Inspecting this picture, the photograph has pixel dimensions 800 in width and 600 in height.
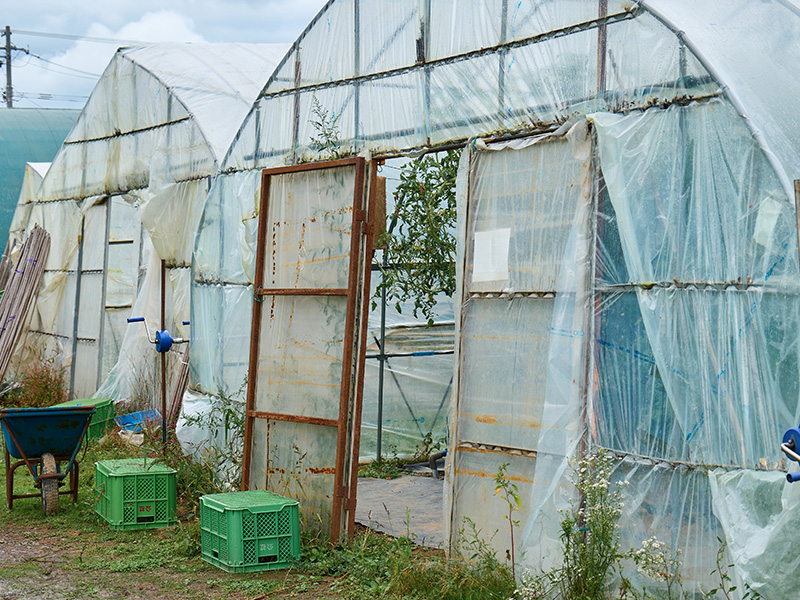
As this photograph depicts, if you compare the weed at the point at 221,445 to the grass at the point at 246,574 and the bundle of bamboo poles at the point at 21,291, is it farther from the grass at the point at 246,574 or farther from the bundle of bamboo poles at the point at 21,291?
the bundle of bamboo poles at the point at 21,291

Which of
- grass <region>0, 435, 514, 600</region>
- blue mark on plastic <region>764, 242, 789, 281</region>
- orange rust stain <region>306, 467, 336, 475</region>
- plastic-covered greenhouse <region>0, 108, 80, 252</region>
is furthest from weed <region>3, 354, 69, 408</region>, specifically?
blue mark on plastic <region>764, 242, 789, 281</region>

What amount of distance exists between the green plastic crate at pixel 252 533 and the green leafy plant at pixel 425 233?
8.26ft

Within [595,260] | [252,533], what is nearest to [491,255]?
[595,260]

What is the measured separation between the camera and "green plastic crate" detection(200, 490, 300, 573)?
231 inches

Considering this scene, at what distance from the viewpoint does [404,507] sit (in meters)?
7.63

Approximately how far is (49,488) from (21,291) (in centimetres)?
653

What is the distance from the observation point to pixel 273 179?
721cm

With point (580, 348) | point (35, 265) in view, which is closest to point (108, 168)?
point (35, 265)

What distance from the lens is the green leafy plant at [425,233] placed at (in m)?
7.91

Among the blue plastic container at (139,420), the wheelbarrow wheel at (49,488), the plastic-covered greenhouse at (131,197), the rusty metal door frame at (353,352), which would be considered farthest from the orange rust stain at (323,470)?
the plastic-covered greenhouse at (131,197)

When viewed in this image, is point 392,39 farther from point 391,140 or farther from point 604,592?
point 604,592

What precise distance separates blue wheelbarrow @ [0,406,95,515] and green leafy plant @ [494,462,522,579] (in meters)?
3.72

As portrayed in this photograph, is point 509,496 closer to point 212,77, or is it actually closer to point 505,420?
point 505,420

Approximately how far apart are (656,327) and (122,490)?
428cm
